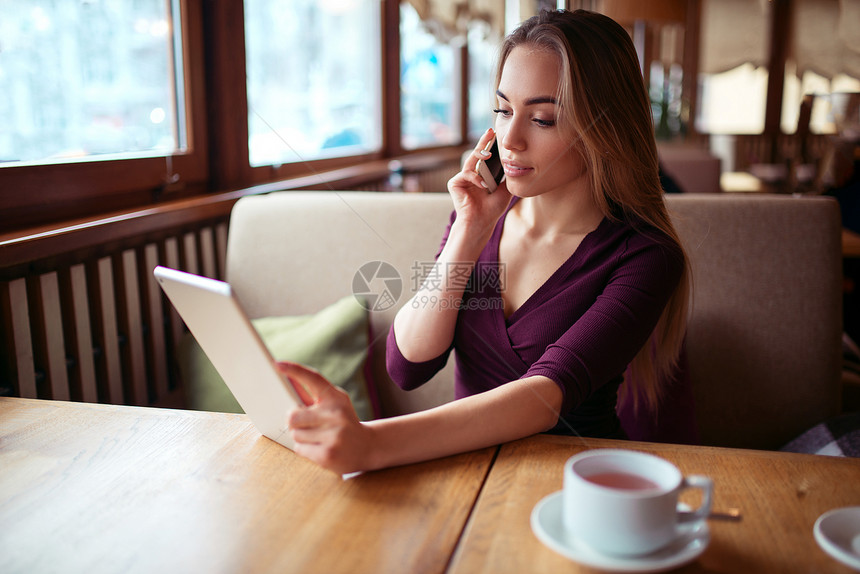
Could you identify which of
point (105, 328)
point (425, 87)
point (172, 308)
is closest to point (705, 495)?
point (105, 328)

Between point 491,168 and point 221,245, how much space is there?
40.9 inches

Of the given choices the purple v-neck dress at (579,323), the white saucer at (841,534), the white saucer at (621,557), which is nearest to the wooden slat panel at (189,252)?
the purple v-neck dress at (579,323)

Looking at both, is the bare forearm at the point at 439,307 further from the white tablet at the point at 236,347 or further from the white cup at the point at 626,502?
the white cup at the point at 626,502

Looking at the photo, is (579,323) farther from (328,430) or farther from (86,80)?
(86,80)

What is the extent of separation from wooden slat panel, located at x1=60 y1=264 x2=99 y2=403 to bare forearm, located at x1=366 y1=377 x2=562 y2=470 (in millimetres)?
931

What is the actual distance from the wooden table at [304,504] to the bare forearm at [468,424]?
0.05 feet

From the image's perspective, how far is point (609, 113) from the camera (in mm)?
1017

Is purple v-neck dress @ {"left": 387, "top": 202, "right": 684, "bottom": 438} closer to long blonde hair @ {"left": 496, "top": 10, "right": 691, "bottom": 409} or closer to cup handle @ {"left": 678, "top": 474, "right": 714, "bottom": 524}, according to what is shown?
long blonde hair @ {"left": 496, "top": 10, "right": 691, "bottom": 409}

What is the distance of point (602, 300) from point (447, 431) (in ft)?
1.14

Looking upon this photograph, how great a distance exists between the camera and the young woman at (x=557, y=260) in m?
0.95

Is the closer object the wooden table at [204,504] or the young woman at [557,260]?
the wooden table at [204,504]

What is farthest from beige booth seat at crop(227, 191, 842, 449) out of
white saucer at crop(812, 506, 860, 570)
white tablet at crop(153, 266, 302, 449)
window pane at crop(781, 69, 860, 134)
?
window pane at crop(781, 69, 860, 134)

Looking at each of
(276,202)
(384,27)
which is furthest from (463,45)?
(276,202)

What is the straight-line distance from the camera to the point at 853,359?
6.14 feet
